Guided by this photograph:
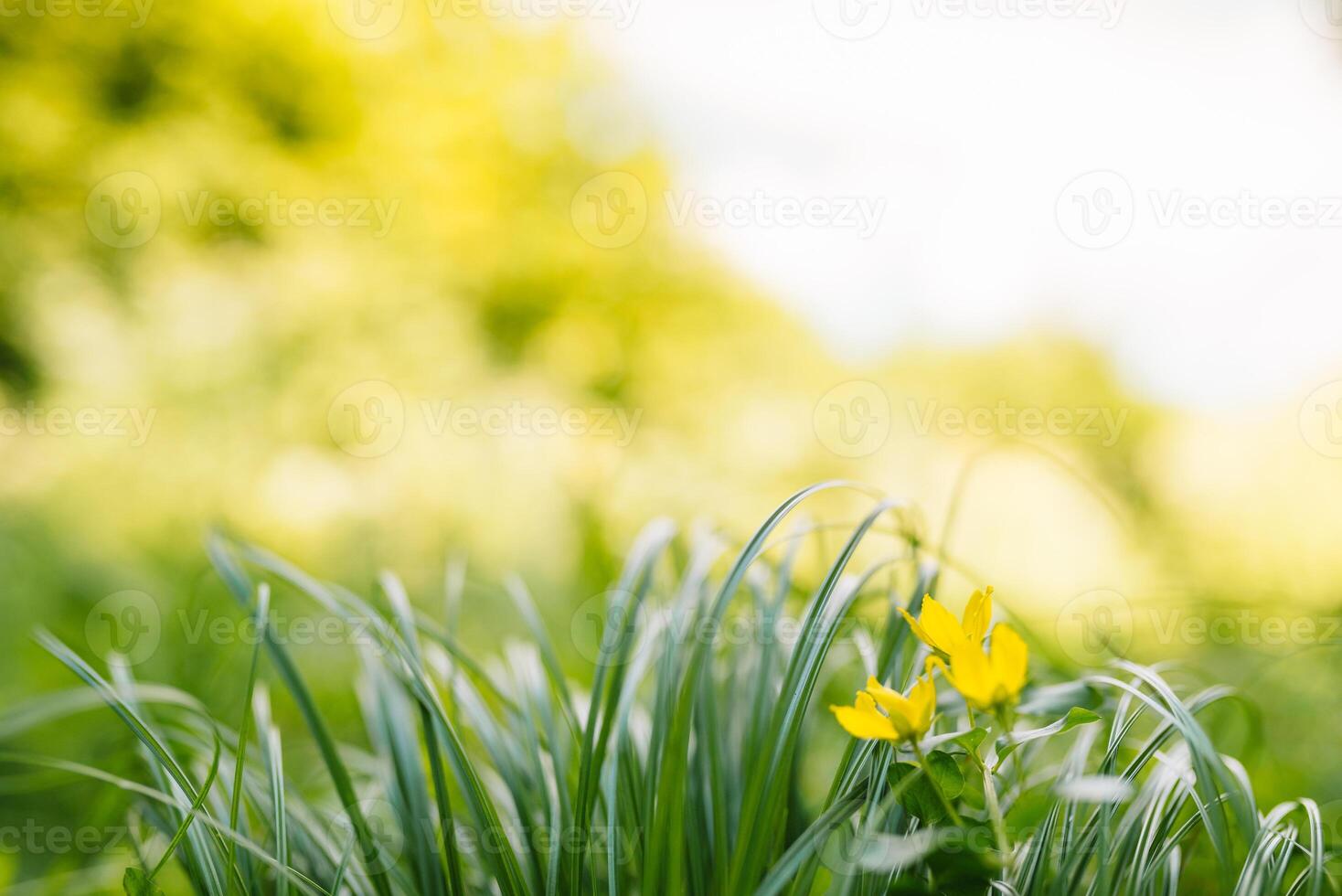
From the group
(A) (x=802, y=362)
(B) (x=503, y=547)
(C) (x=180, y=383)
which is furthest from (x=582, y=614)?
(A) (x=802, y=362)

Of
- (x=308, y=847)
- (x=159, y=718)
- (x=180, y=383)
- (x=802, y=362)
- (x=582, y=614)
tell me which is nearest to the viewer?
(x=308, y=847)

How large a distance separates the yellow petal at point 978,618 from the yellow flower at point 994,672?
0.10ft

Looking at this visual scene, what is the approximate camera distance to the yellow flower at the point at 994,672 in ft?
1.29

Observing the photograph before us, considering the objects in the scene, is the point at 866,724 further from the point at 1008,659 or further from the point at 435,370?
the point at 435,370

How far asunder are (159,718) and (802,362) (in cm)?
271

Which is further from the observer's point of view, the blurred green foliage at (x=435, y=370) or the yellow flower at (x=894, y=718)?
the blurred green foliage at (x=435, y=370)

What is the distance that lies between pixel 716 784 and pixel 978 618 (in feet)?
0.86

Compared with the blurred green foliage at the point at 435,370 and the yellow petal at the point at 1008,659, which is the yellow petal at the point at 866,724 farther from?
the blurred green foliage at the point at 435,370

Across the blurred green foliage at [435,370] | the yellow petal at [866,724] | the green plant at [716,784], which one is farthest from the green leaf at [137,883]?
the blurred green foliage at [435,370]

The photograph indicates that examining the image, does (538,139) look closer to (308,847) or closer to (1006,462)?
(1006,462)

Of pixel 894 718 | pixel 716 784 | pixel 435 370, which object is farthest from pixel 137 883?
pixel 435 370

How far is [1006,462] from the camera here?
2.38 m

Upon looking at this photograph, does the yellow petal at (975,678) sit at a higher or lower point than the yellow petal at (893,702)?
higher

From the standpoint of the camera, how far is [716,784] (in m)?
0.59
